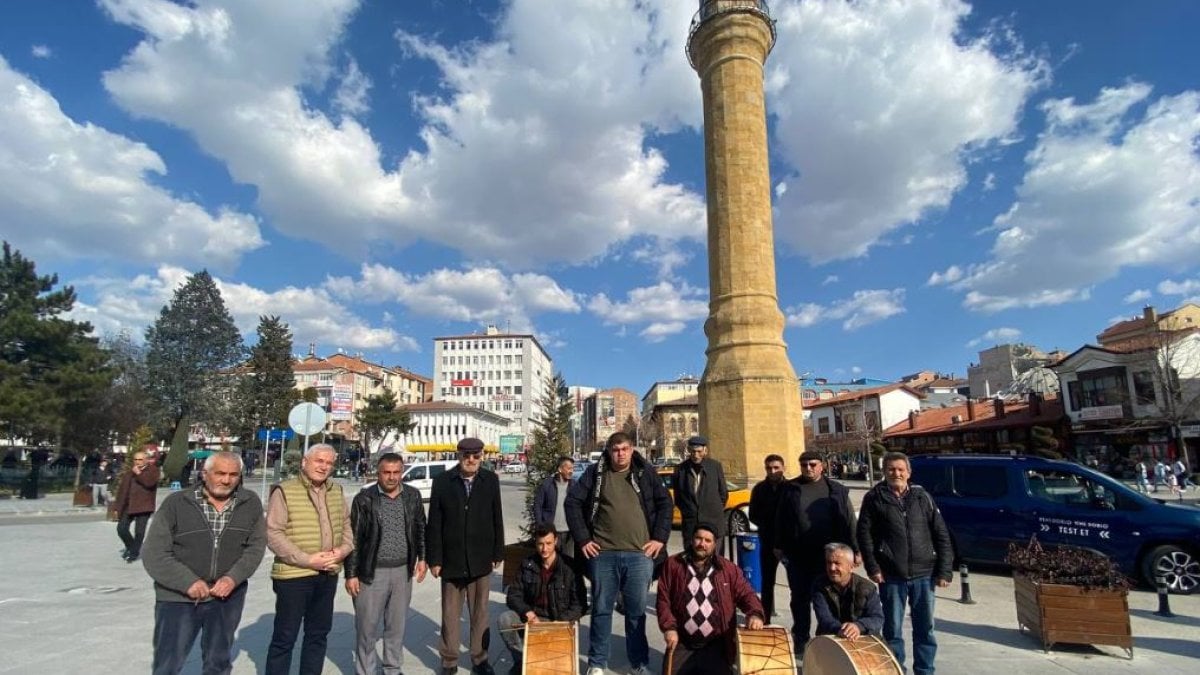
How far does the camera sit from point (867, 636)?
399 centimetres

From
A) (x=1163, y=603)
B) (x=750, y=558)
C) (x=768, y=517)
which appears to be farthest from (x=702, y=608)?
(x=1163, y=603)

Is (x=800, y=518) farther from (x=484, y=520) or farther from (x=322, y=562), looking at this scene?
(x=322, y=562)

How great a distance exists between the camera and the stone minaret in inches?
590

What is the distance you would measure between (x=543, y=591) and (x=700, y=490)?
6.06 ft

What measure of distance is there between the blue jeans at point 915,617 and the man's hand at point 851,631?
26.9 inches

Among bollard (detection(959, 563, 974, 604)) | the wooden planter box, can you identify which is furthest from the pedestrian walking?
bollard (detection(959, 563, 974, 604))

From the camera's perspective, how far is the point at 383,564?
4.47m

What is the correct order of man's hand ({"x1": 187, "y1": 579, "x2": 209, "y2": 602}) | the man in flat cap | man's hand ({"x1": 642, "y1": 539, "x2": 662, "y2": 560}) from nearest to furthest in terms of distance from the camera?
man's hand ({"x1": 187, "y1": 579, "x2": 209, "y2": 602}), man's hand ({"x1": 642, "y1": 539, "x2": 662, "y2": 560}), the man in flat cap

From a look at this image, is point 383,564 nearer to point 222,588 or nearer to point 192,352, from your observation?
point 222,588

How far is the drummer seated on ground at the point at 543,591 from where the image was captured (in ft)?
15.2

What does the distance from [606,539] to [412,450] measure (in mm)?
53832

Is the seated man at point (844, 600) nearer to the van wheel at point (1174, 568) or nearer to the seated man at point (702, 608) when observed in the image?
the seated man at point (702, 608)

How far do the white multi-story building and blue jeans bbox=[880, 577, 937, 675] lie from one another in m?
106

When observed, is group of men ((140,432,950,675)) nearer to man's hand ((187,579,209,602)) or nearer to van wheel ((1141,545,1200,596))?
man's hand ((187,579,209,602))
